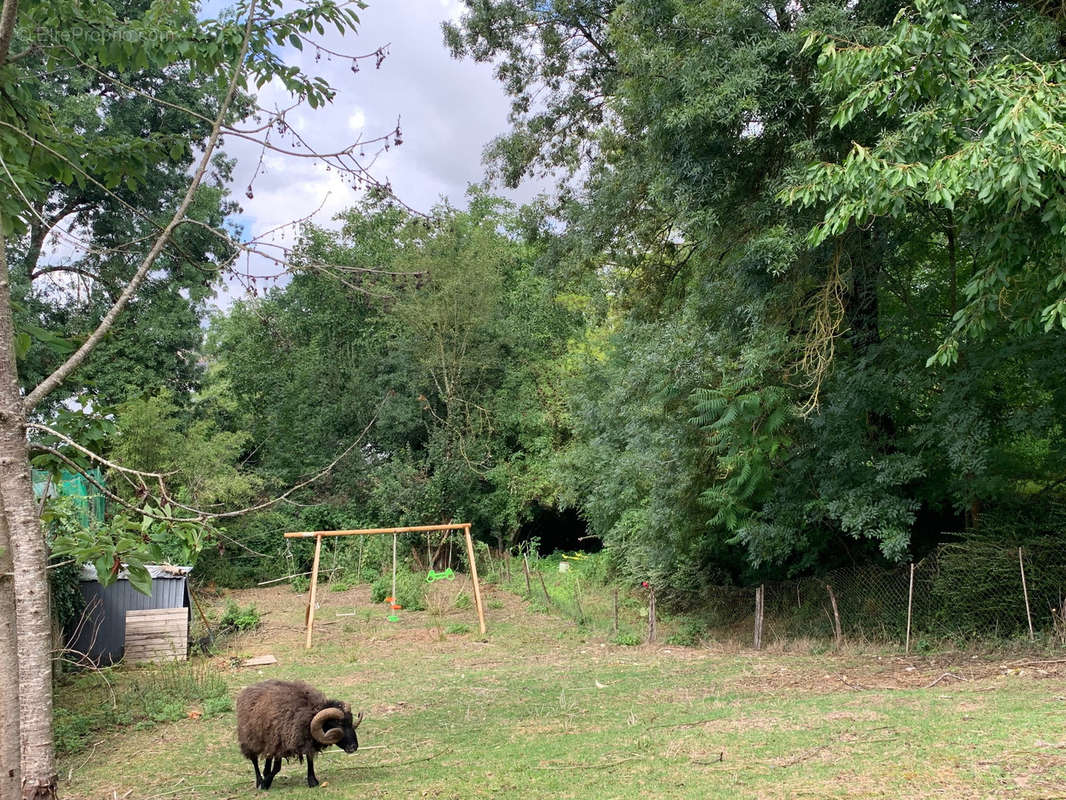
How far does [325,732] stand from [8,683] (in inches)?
121

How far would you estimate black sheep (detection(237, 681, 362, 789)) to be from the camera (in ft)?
20.7

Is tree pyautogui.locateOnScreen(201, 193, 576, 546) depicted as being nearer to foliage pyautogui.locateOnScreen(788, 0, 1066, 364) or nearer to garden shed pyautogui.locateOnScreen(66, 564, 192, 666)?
garden shed pyautogui.locateOnScreen(66, 564, 192, 666)

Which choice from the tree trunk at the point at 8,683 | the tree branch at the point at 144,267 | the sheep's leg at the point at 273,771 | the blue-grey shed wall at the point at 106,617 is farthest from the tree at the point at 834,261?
the blue-grey shed wall at the point at 106,617

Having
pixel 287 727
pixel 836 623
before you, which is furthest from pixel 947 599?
pixel 287 727

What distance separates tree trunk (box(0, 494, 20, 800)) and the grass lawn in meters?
2.84

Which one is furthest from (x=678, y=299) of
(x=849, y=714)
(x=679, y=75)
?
(x=849, y=714)

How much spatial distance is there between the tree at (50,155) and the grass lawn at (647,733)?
2.90 metres

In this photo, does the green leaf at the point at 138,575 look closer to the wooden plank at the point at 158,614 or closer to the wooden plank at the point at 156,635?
the wooden plank at the point at 156,635

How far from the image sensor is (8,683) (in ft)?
11.9

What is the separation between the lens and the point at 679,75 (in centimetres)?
1052

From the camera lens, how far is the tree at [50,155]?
3.75 metres

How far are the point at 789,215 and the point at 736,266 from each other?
3.47 ft

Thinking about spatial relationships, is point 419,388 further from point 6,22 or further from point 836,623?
point 6,22

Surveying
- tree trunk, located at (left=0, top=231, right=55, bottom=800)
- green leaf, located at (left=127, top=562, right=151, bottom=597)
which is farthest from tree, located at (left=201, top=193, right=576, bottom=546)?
green leaf, located at (left=127, top=562, right=151, bottom=597)
